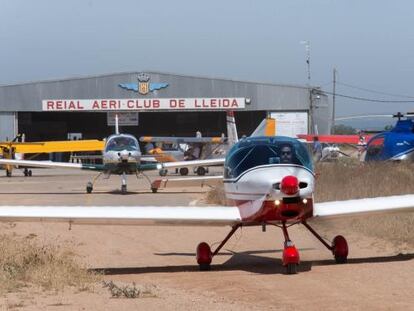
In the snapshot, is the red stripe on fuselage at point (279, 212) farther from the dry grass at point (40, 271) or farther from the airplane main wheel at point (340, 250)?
the dry grass at point (40, 271)

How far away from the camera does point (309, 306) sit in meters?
7.66

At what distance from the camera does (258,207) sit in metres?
10.4

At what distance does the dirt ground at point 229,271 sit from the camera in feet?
25.4

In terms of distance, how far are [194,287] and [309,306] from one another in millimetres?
1884

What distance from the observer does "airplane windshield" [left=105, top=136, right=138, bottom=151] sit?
29.2 meters

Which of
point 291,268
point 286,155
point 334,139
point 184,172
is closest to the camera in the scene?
point 291,268

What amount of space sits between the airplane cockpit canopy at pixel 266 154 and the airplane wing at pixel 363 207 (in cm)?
82

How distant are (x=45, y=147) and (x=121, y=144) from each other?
20.7 meters

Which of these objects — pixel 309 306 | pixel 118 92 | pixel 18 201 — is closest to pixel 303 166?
pixel 309 306

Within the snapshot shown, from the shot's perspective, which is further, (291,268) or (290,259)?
(291,268)

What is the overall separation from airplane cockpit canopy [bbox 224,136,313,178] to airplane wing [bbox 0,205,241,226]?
0.66 m

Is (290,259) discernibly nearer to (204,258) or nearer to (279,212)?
(279,212)

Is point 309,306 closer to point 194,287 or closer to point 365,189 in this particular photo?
point 194,287

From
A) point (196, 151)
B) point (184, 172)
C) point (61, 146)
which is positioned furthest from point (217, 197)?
point (61, 146)
